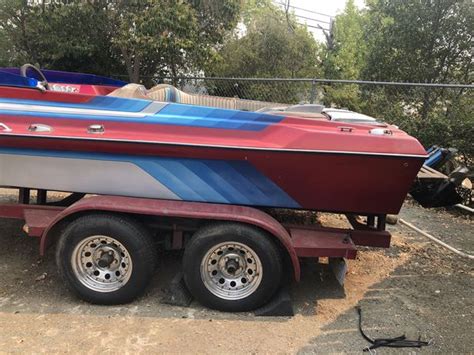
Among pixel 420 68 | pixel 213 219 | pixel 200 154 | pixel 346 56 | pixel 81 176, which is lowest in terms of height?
pixel 213 219

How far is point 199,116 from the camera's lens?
12.5 feet

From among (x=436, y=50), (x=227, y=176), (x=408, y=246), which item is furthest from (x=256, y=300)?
(x=436, y=50)

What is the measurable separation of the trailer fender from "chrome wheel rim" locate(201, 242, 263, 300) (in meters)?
0.23

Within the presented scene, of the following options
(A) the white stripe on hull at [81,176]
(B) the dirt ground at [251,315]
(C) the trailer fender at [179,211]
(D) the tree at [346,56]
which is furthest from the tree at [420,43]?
(A) the white stripe on hull at [81,176]

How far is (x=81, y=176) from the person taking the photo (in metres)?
3.89

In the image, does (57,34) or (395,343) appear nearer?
(395,343)

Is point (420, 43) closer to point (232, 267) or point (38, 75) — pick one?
point (38, 75)

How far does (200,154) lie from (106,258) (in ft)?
3.62

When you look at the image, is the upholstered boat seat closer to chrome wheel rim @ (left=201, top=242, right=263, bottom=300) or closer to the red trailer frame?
the red trailer frame

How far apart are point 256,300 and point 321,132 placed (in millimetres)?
1404

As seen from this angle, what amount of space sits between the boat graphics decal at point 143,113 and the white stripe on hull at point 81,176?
361 mm

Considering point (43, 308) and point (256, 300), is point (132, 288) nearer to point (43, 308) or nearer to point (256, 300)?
point (43, 308)

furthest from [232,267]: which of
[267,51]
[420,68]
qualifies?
[267,51]

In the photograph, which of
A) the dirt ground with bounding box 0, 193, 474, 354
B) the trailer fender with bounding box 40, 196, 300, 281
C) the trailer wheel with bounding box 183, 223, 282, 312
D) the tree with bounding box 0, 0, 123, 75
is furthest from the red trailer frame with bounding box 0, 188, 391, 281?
the tree with bounding box 0, 0, 123, 75
